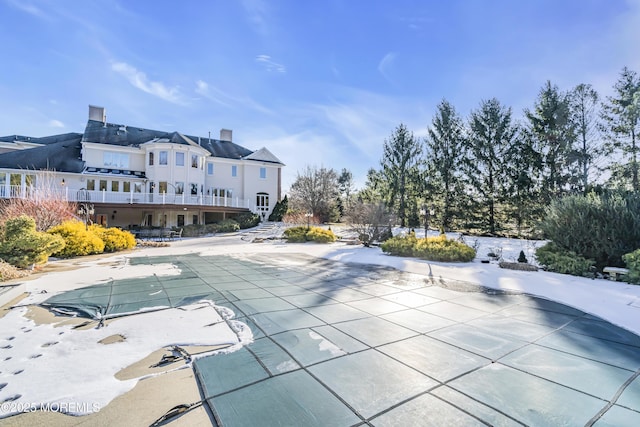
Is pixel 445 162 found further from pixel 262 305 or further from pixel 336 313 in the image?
pixel 262 305

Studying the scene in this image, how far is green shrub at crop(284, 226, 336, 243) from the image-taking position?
15.5 meters

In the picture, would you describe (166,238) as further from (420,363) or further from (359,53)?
(420,363)

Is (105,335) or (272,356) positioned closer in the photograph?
(272,356)

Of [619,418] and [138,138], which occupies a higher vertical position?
[138,138]

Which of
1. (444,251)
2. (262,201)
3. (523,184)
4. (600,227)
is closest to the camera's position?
(600,227)

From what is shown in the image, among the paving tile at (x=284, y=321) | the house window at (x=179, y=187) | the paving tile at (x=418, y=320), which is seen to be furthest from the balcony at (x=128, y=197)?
the paving tile at (x=418, y=320)

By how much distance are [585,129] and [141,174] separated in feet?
99.0

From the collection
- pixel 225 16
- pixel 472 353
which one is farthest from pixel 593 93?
pixel 472 353

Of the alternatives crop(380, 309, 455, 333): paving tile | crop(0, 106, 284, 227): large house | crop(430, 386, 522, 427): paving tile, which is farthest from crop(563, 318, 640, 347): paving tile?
crop(0, 106, 284, 227): large house

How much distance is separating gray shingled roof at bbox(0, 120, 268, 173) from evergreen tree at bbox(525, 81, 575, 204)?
900 inches

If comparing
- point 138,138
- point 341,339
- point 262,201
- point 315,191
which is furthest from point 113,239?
point 315,191

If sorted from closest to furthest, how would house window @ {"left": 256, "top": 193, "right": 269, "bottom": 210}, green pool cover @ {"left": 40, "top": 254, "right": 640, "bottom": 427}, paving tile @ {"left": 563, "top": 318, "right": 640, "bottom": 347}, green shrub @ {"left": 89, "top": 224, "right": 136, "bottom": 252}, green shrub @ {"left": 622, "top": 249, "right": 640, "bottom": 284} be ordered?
green pool cover @ {"left": 40, "top": 254, "right": 640, "bottom": 427} < paving tile @ {"left": 563, "top": 318, "right": 640, "bottom": 347} < green shrub @ {"left": 622, "top": 249, "right": 640, "bottom": 284} < green shrub @ {"left": 89, "top": 224, "right": 136, "bottom": 252} < house window @ {"left": 256, "top": 193, "right": 269, "bottom": 210}

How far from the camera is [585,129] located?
Answer: 1655 centimetres

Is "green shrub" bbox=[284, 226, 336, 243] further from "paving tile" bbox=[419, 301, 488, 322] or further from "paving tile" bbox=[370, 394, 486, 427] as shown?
"paving tile" bbox=[370, 394, 486, 427]
